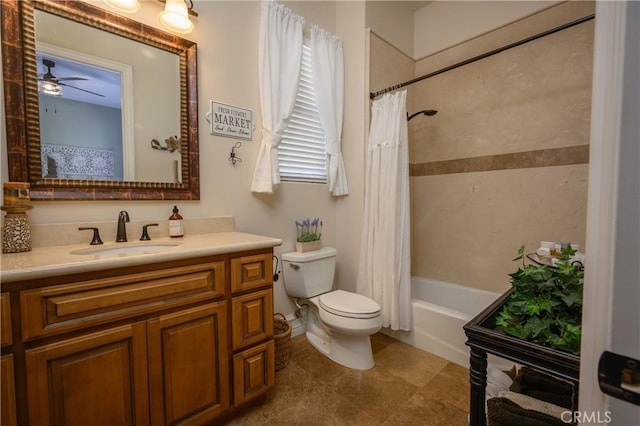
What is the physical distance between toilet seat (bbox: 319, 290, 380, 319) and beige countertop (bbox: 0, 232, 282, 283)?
0.65 m

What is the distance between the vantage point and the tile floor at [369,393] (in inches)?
56.7

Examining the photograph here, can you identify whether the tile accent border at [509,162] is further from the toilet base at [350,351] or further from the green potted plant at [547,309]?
the toilet base at [350,351]

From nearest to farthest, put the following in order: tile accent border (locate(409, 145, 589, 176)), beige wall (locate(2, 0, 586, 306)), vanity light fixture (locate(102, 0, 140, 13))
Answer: vanity light fixture (locate(102, 0, 140, 13)) → beige wall (locate(2, 0, 586, 306)) → tile accent border (locate(409, 145, 589, 176))

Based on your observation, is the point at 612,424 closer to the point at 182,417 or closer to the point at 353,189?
the point at 182,417

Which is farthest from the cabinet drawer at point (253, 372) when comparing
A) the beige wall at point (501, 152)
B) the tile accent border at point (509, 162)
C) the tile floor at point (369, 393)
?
the tile accent border at point (509, 162)

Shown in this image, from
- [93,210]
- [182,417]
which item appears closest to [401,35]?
[93,210]

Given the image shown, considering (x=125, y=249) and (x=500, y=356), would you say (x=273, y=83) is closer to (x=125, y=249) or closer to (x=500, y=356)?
(x=125, y=249)

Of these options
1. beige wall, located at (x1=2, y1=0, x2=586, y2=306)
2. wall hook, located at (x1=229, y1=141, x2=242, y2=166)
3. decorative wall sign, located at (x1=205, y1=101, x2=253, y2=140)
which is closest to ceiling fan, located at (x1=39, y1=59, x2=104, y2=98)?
beige wall, located at (x1=2, y1=0, x2=586, y2=306)

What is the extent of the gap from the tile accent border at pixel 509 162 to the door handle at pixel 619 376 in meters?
2.19

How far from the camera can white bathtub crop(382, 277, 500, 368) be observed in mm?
1928

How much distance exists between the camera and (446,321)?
1979mm

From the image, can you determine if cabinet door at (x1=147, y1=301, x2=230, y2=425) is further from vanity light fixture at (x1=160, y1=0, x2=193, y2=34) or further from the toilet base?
vanity light fixture at (x1=160, y1=0, x2=193, y2=34)

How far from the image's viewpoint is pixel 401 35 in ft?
8.64

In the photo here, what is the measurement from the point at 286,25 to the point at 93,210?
172 cm
